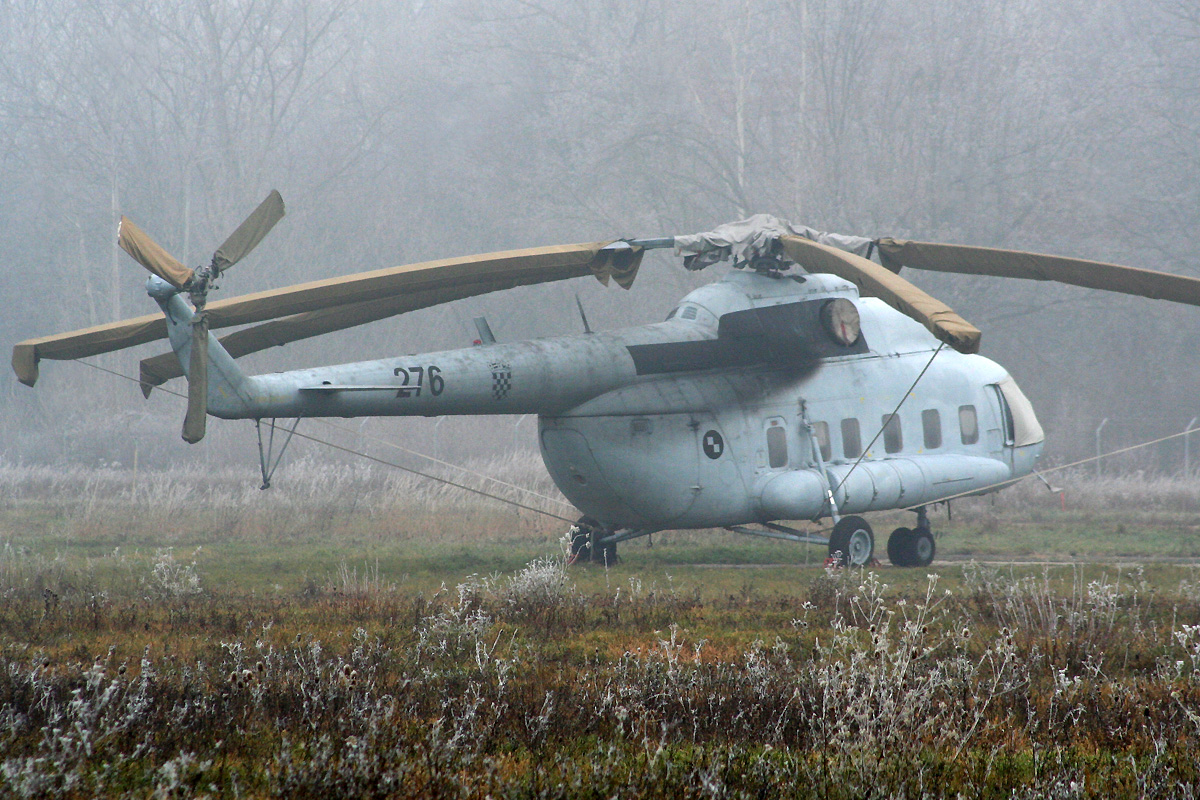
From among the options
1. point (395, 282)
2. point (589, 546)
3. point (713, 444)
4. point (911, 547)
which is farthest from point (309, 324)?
point (911, 547)

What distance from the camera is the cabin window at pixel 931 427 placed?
15867mm

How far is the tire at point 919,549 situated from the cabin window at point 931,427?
4.43ft

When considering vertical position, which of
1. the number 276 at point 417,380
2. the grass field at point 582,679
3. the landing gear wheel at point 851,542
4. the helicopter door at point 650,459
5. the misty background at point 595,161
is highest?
the misty background at point 595,161

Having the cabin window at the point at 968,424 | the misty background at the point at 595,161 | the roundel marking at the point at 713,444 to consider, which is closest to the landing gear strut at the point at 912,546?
the cabin window at the point at 968,424

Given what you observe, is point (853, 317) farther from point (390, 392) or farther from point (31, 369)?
point (31, 369)

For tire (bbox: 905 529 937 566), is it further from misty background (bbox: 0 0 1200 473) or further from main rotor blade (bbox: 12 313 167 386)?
misty background (bbox: 0 0 1200 473)

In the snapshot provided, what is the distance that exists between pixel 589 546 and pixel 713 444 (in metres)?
2.65

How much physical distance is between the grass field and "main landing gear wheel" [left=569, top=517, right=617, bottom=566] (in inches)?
16.1

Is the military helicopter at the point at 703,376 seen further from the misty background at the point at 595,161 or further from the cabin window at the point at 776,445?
the misty background at the point at 595,161

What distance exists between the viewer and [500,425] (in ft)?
136

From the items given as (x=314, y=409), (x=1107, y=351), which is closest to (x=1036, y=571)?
(x=314, y=409)

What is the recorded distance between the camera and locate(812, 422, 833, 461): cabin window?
14.8m

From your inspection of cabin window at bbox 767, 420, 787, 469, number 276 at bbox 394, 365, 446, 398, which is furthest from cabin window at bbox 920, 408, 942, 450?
number 276 at bbox 394, 365, 446, 398

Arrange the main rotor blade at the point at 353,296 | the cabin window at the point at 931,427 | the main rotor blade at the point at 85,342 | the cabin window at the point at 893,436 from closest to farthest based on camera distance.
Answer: the main rotor blade at the point at 353,296 → the main rotor blade at the point at 85,342 → the cabin window at the point at 893,436 → the cabin window at the point at 931,427
